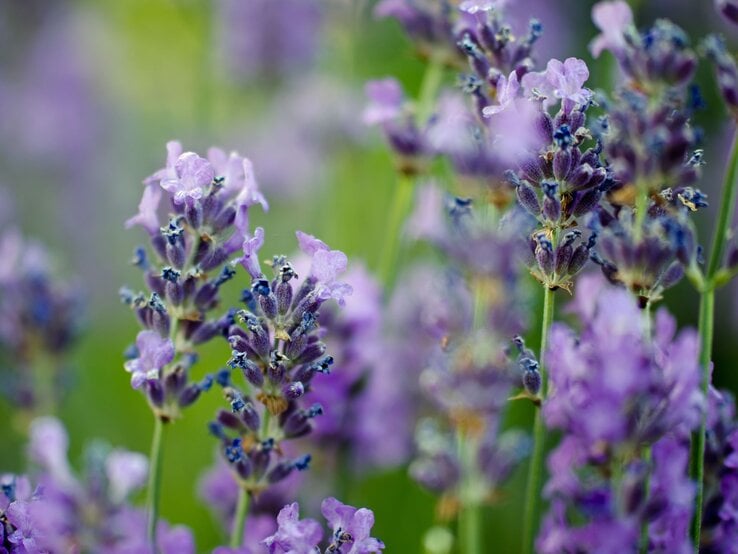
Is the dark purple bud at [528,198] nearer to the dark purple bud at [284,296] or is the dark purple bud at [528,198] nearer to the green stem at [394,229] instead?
the dark purple bud at [284,296]

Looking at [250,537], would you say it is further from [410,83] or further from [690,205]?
[410,83]

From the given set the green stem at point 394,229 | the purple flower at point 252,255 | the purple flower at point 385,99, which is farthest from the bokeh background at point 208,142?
the purple flower at point 252,255

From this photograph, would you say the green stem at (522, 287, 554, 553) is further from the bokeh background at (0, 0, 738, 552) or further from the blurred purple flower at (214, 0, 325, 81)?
the blurred purple flower at (214, 0, 325, 81)

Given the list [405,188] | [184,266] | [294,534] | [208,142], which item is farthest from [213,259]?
[208,142]

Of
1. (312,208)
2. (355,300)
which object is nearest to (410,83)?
(312,208)

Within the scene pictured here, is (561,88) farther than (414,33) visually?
No

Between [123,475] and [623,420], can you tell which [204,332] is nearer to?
[123,475]
